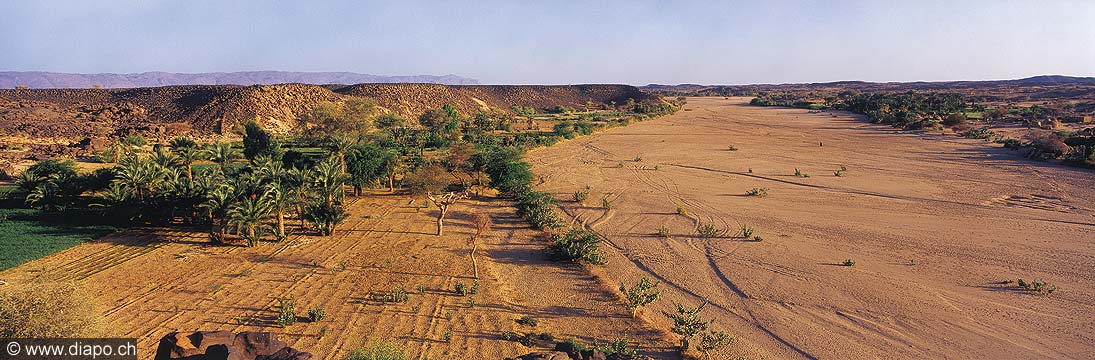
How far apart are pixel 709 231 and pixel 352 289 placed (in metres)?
13.9

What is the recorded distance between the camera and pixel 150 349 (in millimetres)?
11172

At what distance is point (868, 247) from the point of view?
18.7m

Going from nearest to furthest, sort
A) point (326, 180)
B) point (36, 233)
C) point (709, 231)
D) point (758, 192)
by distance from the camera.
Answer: point (36, 233) → point (709, 231) → point (326, 180) → point (758, 192)

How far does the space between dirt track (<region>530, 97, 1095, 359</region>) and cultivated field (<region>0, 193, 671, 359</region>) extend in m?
2.66

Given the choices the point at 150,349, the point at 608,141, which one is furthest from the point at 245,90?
the point at 150,349

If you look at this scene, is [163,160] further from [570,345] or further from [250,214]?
[570,345]

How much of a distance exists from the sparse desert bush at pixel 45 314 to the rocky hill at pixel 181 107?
47.5 metres

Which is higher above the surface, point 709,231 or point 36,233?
point 36,233

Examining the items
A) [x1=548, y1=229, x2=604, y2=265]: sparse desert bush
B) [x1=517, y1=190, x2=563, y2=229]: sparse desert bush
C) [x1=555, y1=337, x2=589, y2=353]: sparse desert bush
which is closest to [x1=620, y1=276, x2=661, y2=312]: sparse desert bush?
[x1=555, y1=337, x2=589, y2=353]: sparse desert bush

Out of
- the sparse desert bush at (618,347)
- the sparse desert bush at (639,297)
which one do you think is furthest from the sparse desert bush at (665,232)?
the sparse desert bush at (618,347)

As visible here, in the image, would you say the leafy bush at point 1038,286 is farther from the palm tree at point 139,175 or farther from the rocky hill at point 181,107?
the rocky hill at point 181,107

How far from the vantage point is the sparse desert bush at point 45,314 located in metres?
7.59

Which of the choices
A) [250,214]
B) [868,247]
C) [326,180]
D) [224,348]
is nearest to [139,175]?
[250,214]

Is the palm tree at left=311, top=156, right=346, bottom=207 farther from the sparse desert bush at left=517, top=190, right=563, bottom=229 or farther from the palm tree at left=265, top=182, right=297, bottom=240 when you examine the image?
the sparse desert bush at left=517, top=190, right=563, bottom=229
